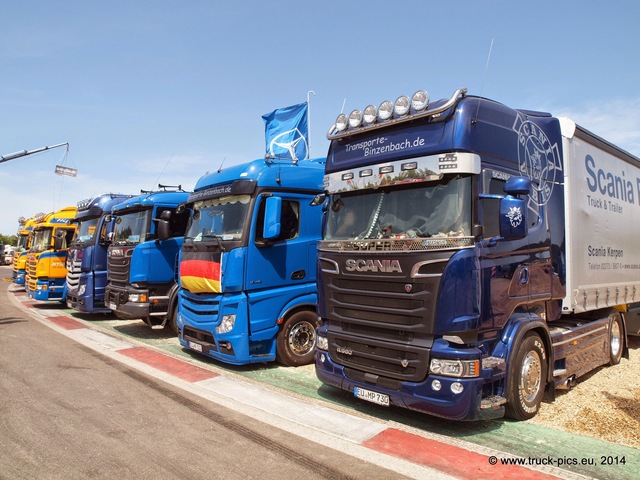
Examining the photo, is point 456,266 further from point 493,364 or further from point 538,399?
point 538,399

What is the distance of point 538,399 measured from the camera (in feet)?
17.2

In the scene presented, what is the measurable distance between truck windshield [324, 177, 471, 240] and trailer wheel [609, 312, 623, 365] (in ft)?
14.8

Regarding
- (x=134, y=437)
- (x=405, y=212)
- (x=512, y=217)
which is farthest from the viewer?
(x=405, y=212)

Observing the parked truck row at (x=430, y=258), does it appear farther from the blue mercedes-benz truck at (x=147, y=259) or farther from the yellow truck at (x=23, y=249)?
the yellow truck at (x=23, y=249)

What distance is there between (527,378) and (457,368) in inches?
47.4

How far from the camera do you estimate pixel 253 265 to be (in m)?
7.11

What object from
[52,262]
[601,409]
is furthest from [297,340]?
[52,262]

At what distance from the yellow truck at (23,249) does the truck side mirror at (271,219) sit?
15474 millimetres

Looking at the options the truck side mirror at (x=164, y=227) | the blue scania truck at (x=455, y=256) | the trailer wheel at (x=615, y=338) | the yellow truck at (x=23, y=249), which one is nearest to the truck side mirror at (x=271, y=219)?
the blue scania truck at (x=455, y=256)

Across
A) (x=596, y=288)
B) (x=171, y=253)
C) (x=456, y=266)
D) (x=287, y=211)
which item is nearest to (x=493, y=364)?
(x=456, y=266)

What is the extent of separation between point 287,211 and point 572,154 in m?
4.21

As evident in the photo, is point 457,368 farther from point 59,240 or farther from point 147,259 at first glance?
point 59,240

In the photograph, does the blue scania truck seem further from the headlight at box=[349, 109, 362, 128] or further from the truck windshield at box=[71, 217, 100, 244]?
the truck windshield at box=[71, 217, 100, 244]

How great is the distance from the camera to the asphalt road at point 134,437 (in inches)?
153
